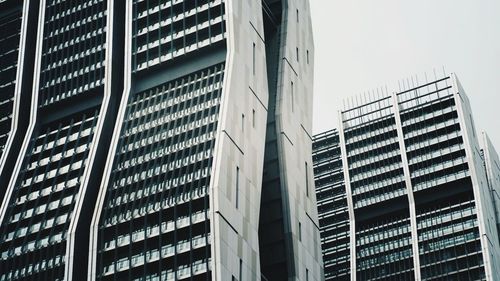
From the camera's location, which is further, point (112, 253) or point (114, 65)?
point (114, 65)

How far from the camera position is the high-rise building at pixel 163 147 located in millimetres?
122625

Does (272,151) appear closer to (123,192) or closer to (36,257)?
(123,192)

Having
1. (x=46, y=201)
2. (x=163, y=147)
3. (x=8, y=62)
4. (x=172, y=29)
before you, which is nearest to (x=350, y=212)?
(x=172, y=29)

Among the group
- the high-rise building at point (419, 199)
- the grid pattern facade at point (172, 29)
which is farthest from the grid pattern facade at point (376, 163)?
the grid pattern facade at point (172, 29)

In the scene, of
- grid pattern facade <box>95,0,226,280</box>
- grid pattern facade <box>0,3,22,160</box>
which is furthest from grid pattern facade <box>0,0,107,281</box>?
grid pattern facade <box>0,3,22,160</box>

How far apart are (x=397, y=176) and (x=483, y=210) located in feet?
59.5

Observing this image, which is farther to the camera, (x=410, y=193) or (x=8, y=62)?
(x=410, y=193)

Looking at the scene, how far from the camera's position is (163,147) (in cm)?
13400

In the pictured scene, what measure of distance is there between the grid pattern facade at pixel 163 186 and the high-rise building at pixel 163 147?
7.3 inches

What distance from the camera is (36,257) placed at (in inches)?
5143

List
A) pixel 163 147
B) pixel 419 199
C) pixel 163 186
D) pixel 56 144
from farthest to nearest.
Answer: pixel 419 199, pixel 56 144, pixel 163 147, pixel 163 186

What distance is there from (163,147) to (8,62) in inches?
1829

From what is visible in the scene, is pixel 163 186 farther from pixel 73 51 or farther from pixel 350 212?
pixel 350 212

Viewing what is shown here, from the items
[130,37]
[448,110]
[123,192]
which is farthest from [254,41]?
[448,110]
